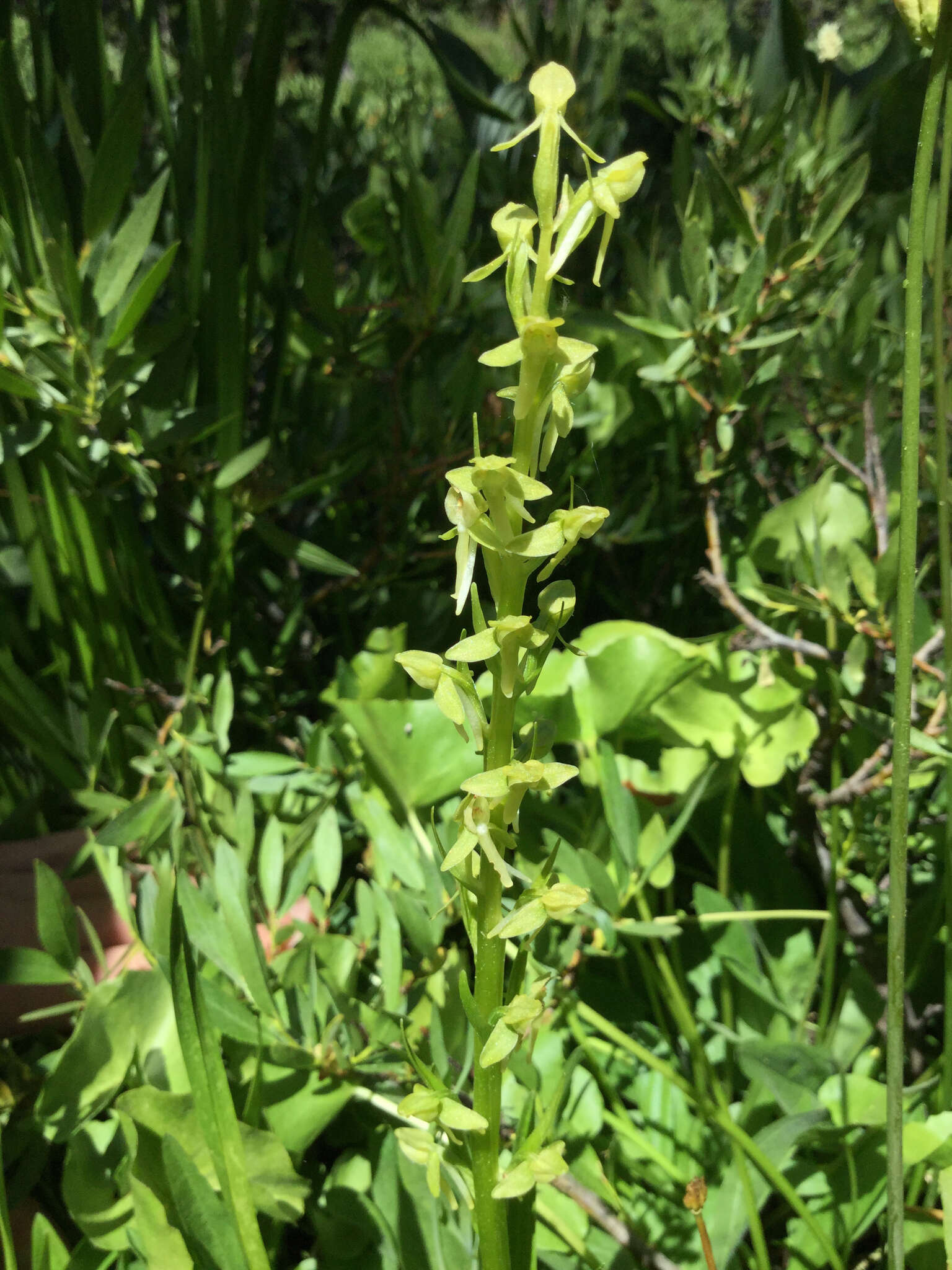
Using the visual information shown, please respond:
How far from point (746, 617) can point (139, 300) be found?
0.30 metres

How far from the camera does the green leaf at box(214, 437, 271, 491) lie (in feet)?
1.42

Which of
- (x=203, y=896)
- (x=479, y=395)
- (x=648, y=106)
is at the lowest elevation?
(x=203, y=896)

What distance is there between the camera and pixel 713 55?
32.6 inches

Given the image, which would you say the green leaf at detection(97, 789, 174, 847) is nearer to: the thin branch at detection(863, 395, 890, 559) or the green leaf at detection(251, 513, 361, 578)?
the green leaf at detection(251, 513, 361, 578)

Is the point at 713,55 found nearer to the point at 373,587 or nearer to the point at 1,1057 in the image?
the point at 373,587

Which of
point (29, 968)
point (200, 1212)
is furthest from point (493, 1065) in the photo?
point (29, 968)

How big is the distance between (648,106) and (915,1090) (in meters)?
0.65

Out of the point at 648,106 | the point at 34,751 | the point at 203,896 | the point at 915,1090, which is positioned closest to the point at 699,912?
the point at 915,1090

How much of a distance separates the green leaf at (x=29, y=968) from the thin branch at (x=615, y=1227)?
0.21 metres

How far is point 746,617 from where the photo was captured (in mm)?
446

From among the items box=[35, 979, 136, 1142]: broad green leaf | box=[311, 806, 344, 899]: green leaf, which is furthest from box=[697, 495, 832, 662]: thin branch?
box=[35, 979, 136, 1142]: broad green leaf

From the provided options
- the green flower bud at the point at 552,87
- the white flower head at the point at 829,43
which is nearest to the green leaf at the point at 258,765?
the green flower bud at the point at 552,87

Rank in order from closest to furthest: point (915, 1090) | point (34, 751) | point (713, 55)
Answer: point (915, 1090)
point (34, 751)
point (713, 55)

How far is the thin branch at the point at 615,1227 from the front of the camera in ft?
1.11
